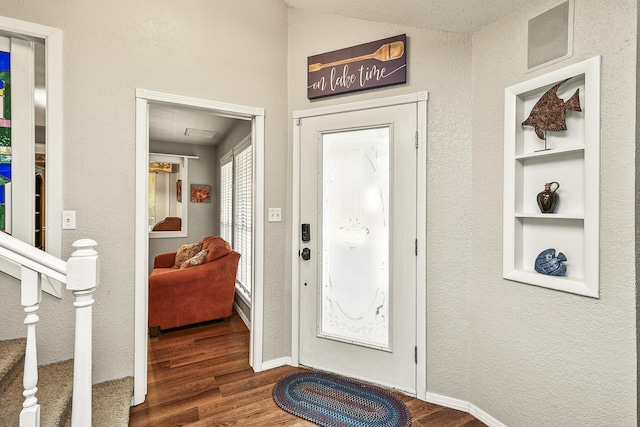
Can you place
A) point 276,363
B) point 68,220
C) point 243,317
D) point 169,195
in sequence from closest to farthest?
point 68,220 < point 276,363 < point 243,317 < point 169,195

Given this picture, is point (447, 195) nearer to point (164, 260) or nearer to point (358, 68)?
point (358, 68)

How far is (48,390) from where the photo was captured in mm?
1537

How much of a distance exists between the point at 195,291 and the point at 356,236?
2092 millimetres

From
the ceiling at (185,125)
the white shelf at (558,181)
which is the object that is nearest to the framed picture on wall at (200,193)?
the ceiling at (185,125)

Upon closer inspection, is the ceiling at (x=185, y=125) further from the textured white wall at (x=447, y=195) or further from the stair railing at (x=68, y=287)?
the stair railing at (x=68, y=287)

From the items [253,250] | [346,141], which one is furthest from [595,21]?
[253,250]

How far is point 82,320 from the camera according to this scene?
1.15 metres

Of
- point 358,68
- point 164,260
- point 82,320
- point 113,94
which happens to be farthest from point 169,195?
point 82,320

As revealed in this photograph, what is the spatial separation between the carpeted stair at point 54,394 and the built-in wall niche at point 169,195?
145 inches

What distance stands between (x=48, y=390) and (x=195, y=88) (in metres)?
2.01

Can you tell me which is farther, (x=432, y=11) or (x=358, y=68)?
(x=358, y=68)

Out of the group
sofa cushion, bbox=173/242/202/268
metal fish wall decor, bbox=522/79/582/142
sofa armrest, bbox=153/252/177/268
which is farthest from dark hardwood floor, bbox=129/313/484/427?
metal fish wall decor, bbox=522/79/582/142

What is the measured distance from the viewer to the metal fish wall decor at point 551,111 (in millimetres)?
1436

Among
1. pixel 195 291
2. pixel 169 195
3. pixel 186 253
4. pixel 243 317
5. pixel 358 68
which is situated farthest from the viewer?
pixel 169 195
